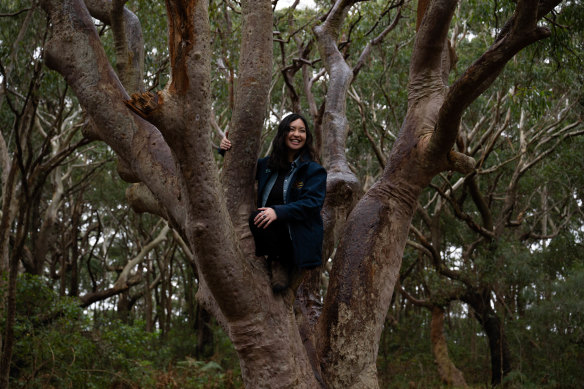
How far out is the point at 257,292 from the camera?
2.78 meters

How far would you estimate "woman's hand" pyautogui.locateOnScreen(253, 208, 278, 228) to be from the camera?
2.66 m

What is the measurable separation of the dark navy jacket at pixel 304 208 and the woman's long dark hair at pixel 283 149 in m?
0.06

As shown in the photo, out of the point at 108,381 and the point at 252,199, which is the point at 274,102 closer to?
the point at 108,381

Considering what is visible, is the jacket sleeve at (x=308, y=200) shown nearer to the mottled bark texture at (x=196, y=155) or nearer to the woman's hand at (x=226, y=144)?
the mottled bark texture at (x=196, y=155)

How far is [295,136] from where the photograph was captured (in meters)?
3.13

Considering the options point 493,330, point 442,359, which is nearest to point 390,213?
point 442,359

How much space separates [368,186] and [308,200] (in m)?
9.43

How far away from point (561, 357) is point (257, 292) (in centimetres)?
1153

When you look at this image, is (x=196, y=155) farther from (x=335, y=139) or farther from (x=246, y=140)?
(x=335, y=139)

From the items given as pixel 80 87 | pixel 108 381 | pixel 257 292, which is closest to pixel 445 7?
pixel 257 292

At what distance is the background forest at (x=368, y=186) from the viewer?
7281 millimetres

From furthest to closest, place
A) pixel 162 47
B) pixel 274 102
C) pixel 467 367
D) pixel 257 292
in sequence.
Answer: pixel 274 102
pixel 467 367
pixel 162 47
pixel 257 292

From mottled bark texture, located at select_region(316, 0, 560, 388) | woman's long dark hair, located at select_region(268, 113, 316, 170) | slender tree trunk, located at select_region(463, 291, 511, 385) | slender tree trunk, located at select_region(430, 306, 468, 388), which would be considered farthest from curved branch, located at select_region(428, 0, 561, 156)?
slender tree trunk, located at select_region(463, 291, 511, 385)

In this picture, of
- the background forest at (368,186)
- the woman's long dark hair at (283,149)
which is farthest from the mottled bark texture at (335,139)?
the background forest at (368,186)
